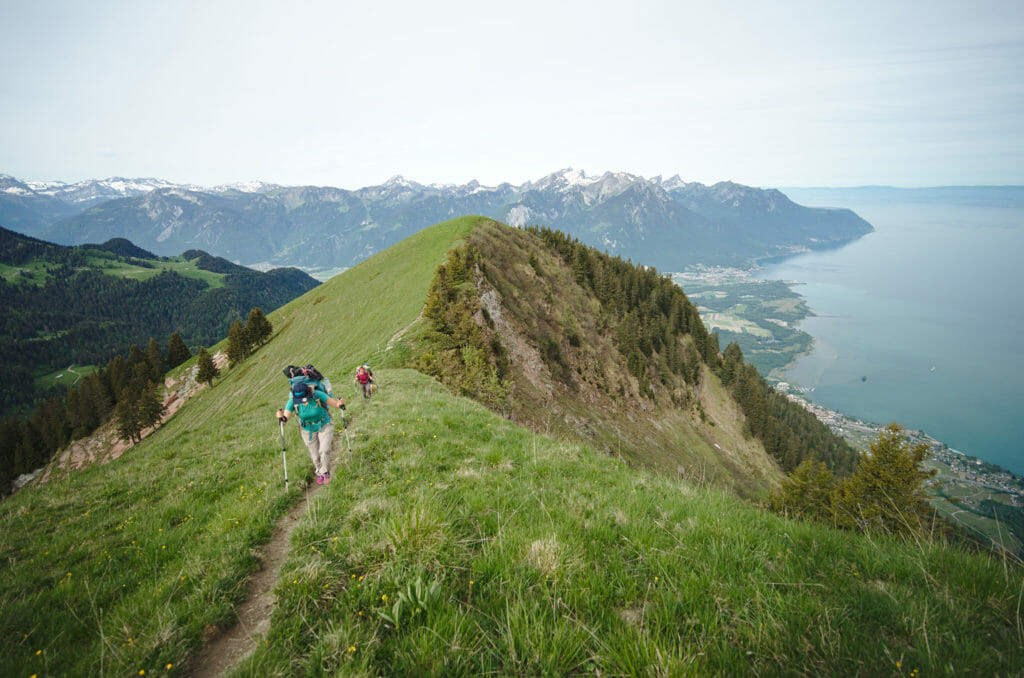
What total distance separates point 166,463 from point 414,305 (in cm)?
2753

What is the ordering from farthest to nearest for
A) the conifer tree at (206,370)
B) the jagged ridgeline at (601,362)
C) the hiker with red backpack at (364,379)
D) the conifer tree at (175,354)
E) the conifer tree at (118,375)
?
the conifer tree at (175,354) → the conifer tree at (118,375) → the conifer tree at (206,370) → the jagged ridgeline at (601,362) → the hiker with red backpack at (364,379)

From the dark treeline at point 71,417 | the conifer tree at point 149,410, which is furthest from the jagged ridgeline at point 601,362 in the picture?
the dark treeline at point 71,417

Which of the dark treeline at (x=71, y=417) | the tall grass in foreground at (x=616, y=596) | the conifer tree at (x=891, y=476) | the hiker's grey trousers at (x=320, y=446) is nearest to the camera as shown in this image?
the tall grass in foreground at (x=616, y=596)

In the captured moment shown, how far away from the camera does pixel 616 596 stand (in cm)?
366

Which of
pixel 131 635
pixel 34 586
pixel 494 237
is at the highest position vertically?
pixel 494 237

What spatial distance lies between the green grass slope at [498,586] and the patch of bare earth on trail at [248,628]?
0.14 m

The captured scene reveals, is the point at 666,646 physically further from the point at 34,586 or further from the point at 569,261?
the point at 569,261

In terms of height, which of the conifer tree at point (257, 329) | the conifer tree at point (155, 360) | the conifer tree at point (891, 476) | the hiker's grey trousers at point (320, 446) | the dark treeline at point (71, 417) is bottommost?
the dark treeline at point (71, 417)

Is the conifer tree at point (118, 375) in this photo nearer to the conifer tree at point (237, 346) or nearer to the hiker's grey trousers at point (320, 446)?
the conifer tree at point (237, 346)

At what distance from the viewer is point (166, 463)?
1094 centimetres

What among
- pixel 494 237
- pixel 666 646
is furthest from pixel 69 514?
pixel 494 237

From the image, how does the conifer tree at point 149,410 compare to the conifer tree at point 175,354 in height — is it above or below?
below

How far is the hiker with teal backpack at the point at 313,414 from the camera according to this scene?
26.9ft

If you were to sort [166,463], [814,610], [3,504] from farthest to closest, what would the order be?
[166,463]
[3,504]
[814,610]
